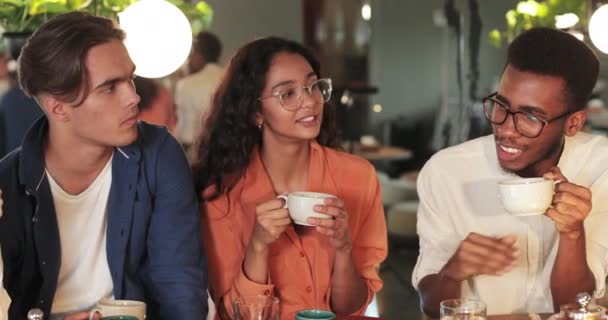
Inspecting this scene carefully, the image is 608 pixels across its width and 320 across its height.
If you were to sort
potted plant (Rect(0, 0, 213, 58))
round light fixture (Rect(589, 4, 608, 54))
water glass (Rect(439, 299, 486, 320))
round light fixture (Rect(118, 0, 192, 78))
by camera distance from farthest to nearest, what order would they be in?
round light fixture (Rect(589, 4, 608, 54))
round light fixture (Rect(118, 0, 192, 78))
potted plant (Rect(0, 0, 213, 58))
water glass (Rect(439, 299, 486, 320))

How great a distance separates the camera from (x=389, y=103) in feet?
27.0

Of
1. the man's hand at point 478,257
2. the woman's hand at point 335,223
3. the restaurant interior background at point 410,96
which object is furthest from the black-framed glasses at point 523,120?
the restaurant interior background at point 410,96

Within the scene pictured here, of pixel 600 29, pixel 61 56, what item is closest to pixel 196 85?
pixel 600 29

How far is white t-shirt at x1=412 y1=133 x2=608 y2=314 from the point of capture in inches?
118

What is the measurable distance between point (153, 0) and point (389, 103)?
4.21m

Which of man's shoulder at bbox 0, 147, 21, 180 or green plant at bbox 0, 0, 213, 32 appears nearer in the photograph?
man's shoulder at bbox 0, 147, 21, 180

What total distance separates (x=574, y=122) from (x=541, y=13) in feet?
11.3

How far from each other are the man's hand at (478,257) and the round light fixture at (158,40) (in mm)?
1851

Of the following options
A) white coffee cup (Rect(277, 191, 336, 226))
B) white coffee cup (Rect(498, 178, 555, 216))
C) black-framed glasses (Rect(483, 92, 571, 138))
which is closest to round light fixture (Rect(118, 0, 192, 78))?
white coffee cup (Rect(277, 191, 336, 226))

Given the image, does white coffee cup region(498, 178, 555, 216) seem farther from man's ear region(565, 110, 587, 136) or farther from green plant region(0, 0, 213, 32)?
green plant region(0, 0, 213, 32)

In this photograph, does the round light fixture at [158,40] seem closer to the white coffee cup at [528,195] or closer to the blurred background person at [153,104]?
the blurred background person at [153,104]

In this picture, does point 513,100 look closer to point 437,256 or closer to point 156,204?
point 437,256

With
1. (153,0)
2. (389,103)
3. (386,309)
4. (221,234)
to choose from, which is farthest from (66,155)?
(389,103)

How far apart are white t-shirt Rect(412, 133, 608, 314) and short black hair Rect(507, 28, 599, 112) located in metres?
0.19
